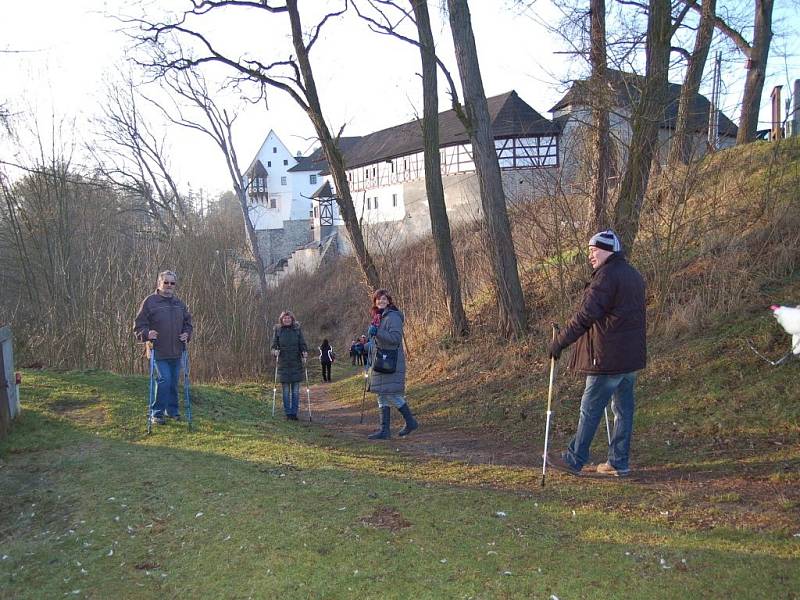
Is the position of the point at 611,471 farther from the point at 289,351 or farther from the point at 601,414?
the point at 289,351

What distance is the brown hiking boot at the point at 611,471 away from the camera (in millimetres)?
6352

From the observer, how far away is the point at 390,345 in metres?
8.96

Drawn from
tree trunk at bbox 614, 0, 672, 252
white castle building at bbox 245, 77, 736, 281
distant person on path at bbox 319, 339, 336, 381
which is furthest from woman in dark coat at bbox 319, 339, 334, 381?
tree trunk at bbox 614, 0, 672, 252

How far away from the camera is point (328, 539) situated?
5.00m

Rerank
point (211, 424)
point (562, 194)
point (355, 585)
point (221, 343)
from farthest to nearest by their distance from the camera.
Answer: point (221, 343) < point (562, 194) < point (211, 424) < point (355, 585)

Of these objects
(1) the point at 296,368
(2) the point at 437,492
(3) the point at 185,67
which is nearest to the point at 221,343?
(3) the point at 185,67

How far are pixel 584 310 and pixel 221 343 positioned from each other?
1655 centimetres

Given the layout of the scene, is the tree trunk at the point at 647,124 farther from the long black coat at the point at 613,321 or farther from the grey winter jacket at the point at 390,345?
the long black coat at the point at 613,321

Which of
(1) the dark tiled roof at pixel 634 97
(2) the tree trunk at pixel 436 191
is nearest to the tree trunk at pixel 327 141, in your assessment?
(2) the tree trunk at pixel 436 191

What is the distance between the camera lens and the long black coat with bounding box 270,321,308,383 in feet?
36.6

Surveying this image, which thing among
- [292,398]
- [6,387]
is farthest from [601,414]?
[6,387]

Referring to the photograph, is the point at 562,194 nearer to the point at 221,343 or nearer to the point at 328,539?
the point at 328,539

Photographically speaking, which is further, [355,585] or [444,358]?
[444,358]

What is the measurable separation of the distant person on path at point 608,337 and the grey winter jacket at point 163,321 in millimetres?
5357
